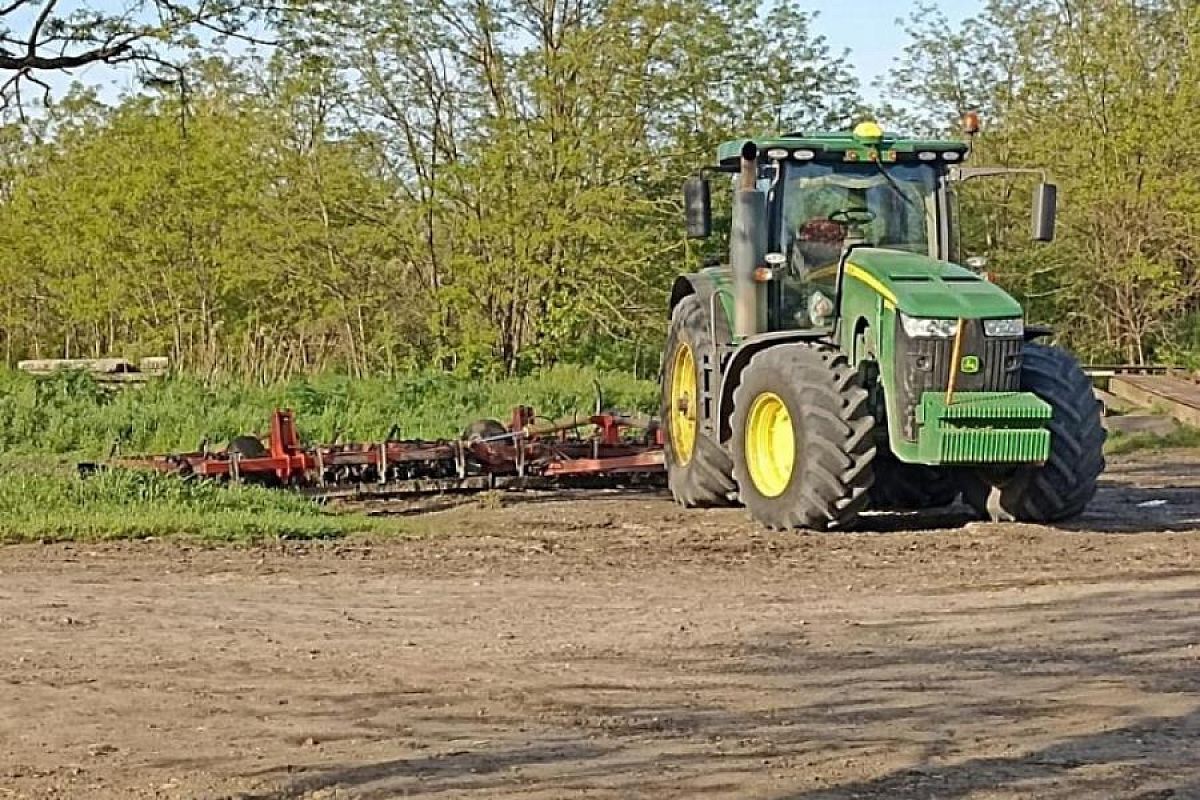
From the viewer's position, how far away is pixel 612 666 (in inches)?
287

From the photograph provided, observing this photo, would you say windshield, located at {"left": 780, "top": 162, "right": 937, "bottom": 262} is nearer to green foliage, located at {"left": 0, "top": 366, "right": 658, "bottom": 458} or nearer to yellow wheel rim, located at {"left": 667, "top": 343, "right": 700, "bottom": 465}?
yellow wheel rim, located at {"left": 667, "top": 343, "right": 700, "bottom": 465}

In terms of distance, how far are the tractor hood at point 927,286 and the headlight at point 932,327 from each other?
42 millimetres

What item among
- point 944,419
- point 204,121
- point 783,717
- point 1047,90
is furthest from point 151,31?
point 1047,90

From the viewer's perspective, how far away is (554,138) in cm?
2508

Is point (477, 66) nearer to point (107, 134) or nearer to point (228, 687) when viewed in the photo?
point (107, 134)

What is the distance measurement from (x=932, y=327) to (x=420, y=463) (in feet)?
14.7

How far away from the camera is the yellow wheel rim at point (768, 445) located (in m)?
11.8

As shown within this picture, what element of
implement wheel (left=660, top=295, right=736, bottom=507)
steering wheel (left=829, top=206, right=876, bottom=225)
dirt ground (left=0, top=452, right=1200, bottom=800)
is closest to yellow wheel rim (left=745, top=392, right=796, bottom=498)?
dirt ground (left=0, top=452, right=1200, bottom=800)

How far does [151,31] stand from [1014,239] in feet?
68.2

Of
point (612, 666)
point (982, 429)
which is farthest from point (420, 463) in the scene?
point (612, 666)

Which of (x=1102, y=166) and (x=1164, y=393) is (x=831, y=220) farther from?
(x=1102, y=166)

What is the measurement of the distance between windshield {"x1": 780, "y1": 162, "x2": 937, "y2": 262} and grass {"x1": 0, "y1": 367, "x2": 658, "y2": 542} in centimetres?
353

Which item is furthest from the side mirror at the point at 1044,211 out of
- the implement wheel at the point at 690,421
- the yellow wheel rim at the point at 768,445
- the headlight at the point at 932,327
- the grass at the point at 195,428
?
the grass at the point at 195,428

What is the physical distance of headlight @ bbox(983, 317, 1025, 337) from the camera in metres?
11.0
